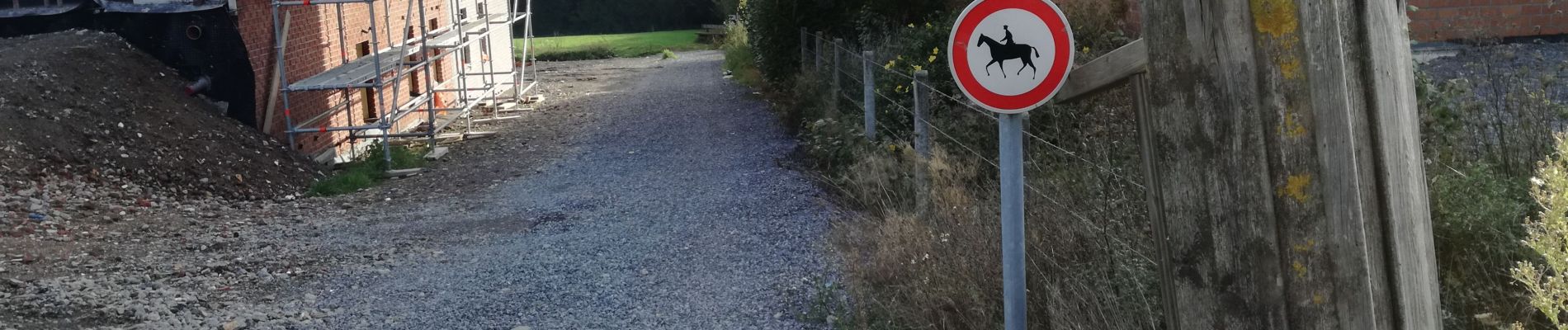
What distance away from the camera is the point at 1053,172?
5469 mm

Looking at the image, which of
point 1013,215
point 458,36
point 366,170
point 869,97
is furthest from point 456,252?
point 458,36

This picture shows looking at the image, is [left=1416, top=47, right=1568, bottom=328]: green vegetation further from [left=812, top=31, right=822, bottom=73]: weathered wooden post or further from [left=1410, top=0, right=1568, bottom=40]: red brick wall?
[left=812, top=31, right=822, bottom=73]: weathered wooden post

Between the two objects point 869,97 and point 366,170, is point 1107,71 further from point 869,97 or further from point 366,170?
point 366,170

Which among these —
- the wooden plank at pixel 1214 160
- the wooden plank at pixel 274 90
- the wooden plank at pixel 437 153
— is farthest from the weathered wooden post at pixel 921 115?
the wooden plank at pixel 274 90

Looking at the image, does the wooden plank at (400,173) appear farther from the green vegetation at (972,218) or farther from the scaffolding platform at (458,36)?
the green vegetation at (972,218)

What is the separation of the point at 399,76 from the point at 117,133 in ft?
10.6

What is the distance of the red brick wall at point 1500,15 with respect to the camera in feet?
25.9

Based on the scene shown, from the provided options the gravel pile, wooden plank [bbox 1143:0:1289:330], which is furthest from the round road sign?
the gravel pile

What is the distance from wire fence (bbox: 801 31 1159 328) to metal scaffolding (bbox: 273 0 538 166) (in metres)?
5.27

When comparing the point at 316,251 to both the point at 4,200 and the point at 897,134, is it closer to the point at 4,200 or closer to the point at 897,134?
the point at 4,200

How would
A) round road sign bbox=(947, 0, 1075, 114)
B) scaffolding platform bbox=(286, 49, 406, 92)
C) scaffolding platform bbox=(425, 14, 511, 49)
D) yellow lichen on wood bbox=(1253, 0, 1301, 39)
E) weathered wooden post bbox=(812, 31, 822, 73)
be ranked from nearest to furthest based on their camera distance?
yellow lichen on wood bbox=(1253, 0, 1301, 39)
round road sign bbox=(947, 0, 1075, 114)
scaffolding platform bbox=(286, 49, 406, 92)
weathered wooden post bbox=(812, 31, 822, 73)
scaffolding platform bbox=(425, 14, 511, 49)

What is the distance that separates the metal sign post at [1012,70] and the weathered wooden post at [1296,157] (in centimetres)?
129

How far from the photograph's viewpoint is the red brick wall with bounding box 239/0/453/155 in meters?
12.1

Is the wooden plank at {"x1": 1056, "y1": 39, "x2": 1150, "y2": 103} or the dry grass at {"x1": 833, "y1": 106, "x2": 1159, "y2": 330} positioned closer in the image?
the wooden plank at {"x1": 1056, "y1": 39, "x2": 1150, "y2": 103}
